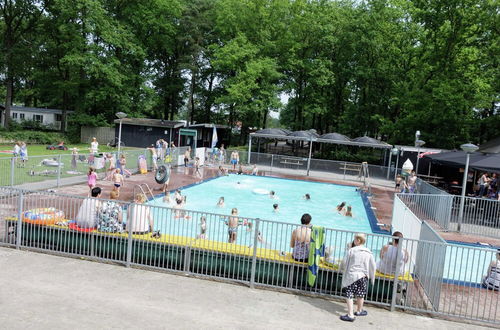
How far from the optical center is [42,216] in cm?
937

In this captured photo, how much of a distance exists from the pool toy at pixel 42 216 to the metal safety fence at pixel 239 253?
2cm

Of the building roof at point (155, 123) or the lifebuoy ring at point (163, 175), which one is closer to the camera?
the lifebuoy ring at point (163, 175)

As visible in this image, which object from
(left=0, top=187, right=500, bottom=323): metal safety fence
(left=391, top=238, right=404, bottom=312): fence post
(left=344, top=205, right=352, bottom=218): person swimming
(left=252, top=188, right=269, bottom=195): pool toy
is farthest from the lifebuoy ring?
(left=391, top=238, right=404, bottom=312): fence post

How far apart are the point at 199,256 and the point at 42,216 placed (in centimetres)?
398

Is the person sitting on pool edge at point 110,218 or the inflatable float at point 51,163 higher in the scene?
the inflatable float at point 51,163

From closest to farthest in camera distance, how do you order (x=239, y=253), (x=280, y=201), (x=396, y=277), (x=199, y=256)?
(x=396, y=277)
(x=239, y=253)
(x=199, y=256)
(x=280, y=201)

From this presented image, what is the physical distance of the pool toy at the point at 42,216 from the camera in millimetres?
9234

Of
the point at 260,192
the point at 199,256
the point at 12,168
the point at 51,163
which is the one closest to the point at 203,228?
the point at 199,256

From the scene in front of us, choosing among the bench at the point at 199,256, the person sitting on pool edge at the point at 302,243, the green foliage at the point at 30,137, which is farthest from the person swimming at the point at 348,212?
the green foliage at the point at 30,137

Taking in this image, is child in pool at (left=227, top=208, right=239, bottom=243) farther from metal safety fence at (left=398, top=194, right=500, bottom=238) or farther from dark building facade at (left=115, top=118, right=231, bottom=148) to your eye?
dark building facade at (left=115, top=118, right=231, bottom=148)

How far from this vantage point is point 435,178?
28.1 metres

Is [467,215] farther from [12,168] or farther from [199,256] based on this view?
[12,168]

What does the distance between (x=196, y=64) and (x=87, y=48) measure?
11745 mm

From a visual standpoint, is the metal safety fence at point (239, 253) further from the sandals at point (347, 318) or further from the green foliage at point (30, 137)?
the green foliage at point (30, 137)
